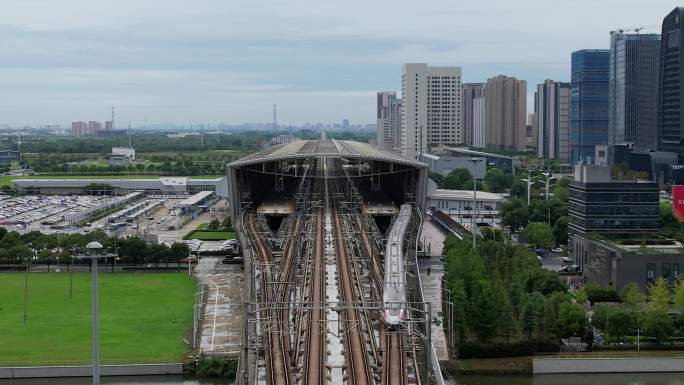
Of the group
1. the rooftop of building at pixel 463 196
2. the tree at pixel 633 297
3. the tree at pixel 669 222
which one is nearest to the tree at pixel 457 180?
the rooftop of building at pixel 463 196

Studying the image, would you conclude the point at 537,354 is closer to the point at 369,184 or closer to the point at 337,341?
the point at 337,341

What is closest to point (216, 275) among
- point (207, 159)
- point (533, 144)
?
point (207, 159)

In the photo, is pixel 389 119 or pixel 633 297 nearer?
pixel 633 297

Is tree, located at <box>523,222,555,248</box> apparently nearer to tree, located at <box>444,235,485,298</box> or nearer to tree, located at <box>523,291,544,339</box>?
tree, located at <box>444,235,485,298</box>

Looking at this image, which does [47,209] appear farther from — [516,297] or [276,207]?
[516,297]

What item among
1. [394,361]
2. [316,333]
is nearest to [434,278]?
[316,333]

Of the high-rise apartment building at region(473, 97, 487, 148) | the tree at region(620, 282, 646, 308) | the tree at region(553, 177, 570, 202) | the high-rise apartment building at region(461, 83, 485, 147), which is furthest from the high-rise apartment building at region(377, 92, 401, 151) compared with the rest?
the tree at region(620, 282, 646, 308)
